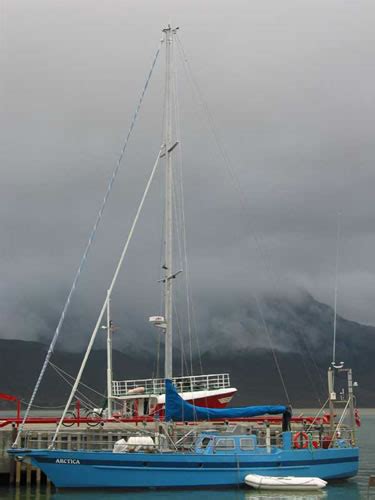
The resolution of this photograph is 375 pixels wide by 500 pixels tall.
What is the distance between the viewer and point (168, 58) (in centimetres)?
4606

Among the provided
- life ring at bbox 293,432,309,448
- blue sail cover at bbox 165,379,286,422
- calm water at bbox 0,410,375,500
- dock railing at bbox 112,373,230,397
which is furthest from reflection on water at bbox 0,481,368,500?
dock railing at bbox 112,373,230,397

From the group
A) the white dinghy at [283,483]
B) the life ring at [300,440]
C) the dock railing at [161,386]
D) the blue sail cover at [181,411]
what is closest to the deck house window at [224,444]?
the white dinghy at [283,483]

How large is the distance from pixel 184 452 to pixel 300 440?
24.5 ft

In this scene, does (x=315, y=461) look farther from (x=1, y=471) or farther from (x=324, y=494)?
(x=1, y=471)

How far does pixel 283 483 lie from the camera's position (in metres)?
40.1

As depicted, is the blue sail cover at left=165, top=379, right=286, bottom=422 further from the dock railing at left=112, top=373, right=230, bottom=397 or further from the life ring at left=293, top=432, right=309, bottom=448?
the dock railing at left=112, top=373, right=230, bottom=397

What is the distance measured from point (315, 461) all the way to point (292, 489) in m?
2.76

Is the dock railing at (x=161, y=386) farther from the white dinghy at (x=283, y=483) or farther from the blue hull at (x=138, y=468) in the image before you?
the white dinghy at (x=283, y=483)

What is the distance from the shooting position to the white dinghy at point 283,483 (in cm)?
3994

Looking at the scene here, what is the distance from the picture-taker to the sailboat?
39.6 m

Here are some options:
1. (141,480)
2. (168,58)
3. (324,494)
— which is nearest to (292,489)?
(324,494)

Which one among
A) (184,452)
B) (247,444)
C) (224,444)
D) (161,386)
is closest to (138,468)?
(184,452)

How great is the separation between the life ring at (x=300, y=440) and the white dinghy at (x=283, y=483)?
273cm

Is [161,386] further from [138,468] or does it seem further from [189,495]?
[189,495]
